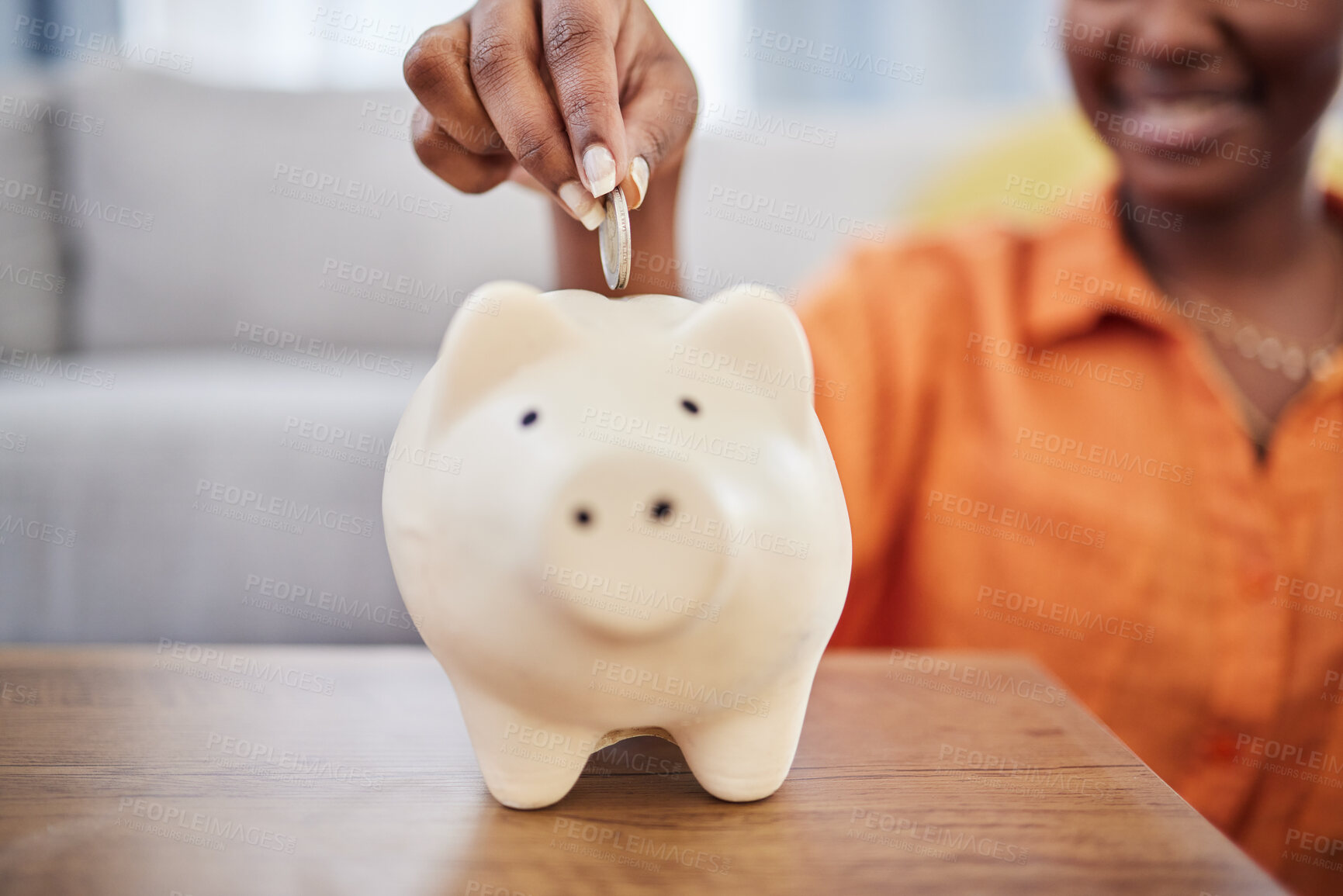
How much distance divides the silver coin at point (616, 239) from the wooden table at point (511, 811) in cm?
32

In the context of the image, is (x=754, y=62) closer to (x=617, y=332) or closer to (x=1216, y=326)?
(x=1216, y=326)

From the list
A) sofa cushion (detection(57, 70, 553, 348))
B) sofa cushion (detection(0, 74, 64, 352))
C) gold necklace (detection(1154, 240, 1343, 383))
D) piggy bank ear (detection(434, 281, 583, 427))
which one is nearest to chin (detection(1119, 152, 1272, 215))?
gold necklace (detection(1154, 240, 1343, 383))

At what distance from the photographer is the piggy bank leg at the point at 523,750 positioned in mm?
602

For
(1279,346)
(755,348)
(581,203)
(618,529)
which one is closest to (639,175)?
(581,203)

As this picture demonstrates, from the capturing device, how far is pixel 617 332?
23.1 inches

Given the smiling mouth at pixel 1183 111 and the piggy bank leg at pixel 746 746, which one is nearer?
the piggy bank leg at pixel 746 746

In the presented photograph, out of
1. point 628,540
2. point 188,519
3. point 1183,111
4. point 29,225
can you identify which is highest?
point 1183,111

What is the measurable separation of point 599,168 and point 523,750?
34 cm

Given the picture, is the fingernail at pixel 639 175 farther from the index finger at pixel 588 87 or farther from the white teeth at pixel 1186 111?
the white teeth at pixel 1186 111

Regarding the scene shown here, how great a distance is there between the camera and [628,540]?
52 centimetres

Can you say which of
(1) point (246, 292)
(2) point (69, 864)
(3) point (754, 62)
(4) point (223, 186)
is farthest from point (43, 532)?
(3) point (754, 62)

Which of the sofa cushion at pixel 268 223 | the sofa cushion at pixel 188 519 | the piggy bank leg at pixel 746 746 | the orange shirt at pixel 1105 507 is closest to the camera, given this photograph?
the piggy bank leg at pixel 746 746

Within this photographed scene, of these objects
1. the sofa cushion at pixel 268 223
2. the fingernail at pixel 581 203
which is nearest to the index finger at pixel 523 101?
the fingernail at pixel 581 203

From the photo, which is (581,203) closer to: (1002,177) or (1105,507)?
(1105,507)
